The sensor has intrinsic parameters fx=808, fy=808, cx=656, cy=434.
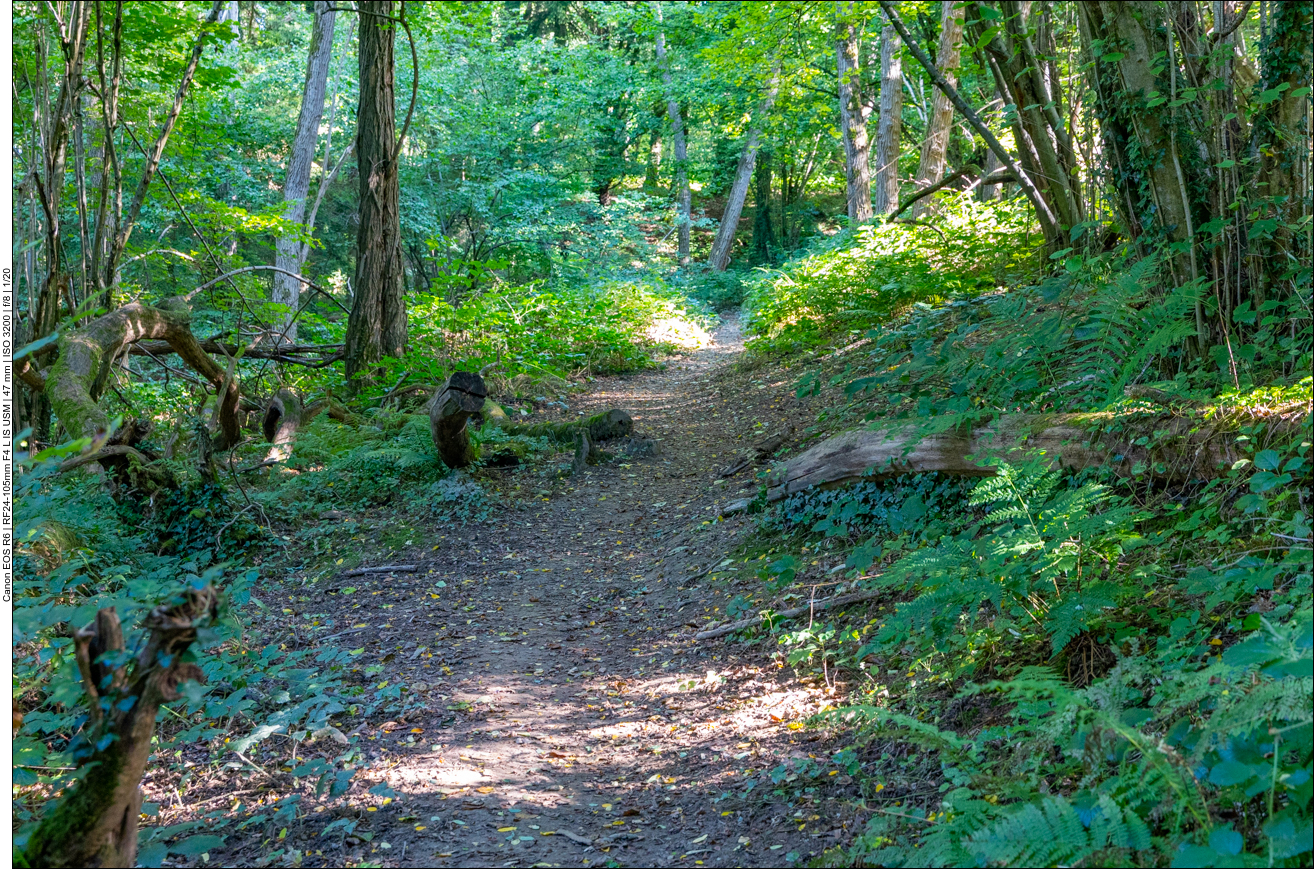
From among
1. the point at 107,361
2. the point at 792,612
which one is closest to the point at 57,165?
the point at 107,361

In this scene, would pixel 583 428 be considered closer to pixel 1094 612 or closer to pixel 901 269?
pixel 901 269

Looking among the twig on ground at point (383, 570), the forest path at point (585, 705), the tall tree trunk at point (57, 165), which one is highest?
the tall tree trunk at point (57, 165)

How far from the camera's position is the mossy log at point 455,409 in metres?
7.04

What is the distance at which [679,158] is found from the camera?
81.5 ft

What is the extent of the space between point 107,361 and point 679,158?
69.2ft

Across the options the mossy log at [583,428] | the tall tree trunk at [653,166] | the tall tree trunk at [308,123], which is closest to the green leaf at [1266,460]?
the mossy log at [583,428]

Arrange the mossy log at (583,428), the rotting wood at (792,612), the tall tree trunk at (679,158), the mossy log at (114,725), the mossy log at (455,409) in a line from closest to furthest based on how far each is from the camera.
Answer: the mossy log at (114,725) → the rotting wood at (792,612) → the mossy log at (455,409) → the mossy log at (583,428) → the tall tree trunk at (679,158)

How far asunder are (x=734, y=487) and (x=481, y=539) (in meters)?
2.20

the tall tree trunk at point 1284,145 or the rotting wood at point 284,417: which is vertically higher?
the tall tree trunk at point 1284,145

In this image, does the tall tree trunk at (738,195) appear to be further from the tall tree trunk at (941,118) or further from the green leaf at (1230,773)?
the green leaf at (1230,773)

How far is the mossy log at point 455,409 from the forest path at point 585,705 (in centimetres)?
69

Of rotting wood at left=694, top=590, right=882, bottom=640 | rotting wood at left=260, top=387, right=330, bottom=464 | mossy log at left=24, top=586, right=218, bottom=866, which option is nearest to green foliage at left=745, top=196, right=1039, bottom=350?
rotting wood at left=694, top=590, right=882, bottom=640

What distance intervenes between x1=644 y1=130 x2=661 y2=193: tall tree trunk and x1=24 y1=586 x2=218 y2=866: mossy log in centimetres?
2563

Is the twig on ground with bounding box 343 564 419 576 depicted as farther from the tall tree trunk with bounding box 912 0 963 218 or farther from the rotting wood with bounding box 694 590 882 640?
the tall tree trunk with bounding box 912 0 963 218
